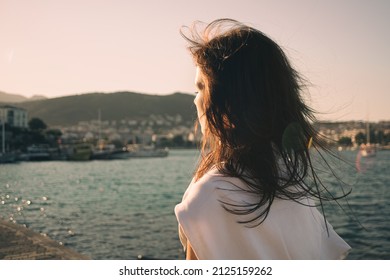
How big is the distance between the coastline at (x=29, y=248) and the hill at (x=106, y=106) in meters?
14.7

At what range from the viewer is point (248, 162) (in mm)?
786

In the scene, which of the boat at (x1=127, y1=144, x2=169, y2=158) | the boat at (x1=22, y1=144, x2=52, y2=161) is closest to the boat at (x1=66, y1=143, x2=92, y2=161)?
the boat at (x1=22, y1=144, x2=52, y2=161)

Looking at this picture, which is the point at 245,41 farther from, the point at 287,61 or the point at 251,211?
the point at 251,211

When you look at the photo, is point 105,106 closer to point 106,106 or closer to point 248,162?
point 106,106

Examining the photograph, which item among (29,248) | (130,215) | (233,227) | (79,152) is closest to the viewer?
(233,227)

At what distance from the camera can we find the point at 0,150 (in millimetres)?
28266

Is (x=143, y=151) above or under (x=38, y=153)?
under

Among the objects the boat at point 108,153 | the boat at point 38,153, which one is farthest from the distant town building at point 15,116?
the boat at point 108,153

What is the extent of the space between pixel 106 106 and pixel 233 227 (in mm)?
21693

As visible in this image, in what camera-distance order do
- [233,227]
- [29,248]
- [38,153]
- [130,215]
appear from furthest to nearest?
[38,153] < [130,215] < [29,248] < [233,227]

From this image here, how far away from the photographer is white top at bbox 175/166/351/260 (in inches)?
29.0

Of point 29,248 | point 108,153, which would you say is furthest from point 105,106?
point 108,153

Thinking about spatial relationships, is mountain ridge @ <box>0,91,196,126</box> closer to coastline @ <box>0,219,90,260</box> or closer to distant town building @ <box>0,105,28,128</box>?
distant town building @ <box>0,105,28,128</box>

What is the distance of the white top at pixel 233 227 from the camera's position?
29.0 inches
